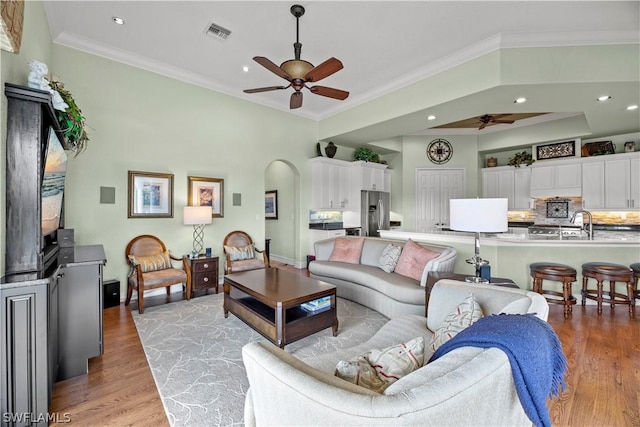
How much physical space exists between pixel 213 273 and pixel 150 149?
6.89 feet

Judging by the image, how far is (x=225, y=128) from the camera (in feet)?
16.6

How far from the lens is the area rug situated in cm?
187

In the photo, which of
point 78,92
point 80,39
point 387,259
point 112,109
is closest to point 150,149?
→ point 112,109

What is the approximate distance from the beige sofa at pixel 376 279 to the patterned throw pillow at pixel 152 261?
2.13m

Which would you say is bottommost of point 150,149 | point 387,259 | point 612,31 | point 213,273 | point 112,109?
point 213,273

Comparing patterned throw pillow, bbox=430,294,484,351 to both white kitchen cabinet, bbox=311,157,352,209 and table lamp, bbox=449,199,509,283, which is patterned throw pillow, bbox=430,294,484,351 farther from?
white kitchen cabinet, bbox=311,157,352,209

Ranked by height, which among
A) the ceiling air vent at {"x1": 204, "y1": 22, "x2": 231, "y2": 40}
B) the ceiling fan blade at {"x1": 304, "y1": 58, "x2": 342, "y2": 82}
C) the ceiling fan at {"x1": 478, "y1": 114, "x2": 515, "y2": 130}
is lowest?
the ceiling fan blade at {"x1": 304, "y1": 58, "x2": 342, "y2": 82}

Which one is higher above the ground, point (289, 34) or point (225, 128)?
point (289, 34)

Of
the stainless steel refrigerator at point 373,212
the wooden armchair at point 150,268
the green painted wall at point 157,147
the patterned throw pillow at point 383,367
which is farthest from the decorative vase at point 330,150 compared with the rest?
the patterned throw pillow at point 383,367

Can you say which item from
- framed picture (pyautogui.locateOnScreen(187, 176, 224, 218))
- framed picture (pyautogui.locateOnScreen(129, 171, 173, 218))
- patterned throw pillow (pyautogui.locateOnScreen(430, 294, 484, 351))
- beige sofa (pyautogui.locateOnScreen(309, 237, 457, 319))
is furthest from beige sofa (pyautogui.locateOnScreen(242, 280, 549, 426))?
framed picture (pyautogui.locateOnScreen(187, 176, 224, 218))

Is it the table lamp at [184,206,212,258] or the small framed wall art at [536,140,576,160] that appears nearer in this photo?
the table lamp at [184,206,212,258]

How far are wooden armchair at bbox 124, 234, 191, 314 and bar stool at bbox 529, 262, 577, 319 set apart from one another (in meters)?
4.64

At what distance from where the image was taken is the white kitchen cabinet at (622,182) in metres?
5.32

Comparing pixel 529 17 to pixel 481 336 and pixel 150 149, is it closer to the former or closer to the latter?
pixel 481 336
